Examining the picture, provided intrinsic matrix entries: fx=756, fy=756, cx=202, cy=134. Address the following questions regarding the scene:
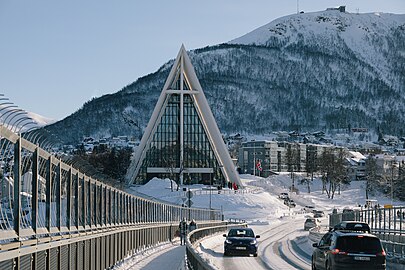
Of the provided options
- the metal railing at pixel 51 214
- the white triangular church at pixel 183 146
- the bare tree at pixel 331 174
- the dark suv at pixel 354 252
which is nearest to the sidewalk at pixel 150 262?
the metal railing at pixel 51 214

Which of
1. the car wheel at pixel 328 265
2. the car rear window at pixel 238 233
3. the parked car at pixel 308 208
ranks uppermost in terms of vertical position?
the car wheel at pixel 328 265

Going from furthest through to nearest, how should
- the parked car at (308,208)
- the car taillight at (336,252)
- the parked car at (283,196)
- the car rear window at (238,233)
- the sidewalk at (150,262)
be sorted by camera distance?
the parked car at (283,196) → the parked car at (308,208) → the car rear window at (238,233) → the sidewalk at (150,262) → the car taillight at (336,252)

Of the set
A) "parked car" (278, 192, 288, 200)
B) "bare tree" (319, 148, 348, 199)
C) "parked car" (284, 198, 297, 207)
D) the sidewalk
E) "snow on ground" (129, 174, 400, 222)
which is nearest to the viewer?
the sidewalk

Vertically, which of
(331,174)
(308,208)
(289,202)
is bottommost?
(308,208)

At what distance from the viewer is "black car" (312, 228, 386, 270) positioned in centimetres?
2188

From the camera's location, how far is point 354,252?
22.0 meters

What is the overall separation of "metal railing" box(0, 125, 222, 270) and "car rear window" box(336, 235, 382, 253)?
7047 mm

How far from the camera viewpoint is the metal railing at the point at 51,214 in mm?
11375

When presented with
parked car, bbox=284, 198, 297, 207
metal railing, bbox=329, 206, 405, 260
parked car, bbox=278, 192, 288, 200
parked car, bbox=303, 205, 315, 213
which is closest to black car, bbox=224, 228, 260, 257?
metal railing, bbox=329, 206, 405, 260

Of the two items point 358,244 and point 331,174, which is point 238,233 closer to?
point 358,244

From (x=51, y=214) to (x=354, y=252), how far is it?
10.6 metres

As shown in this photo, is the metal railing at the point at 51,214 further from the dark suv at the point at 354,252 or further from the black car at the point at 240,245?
the black car at the point at 240,245

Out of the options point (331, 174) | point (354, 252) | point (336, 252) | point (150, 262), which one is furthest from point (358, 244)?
point (331, 174)

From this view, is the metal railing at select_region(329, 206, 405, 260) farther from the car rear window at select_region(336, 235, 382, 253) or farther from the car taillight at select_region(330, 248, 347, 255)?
the car taillight at select_region(330, 248, 347, 255)
